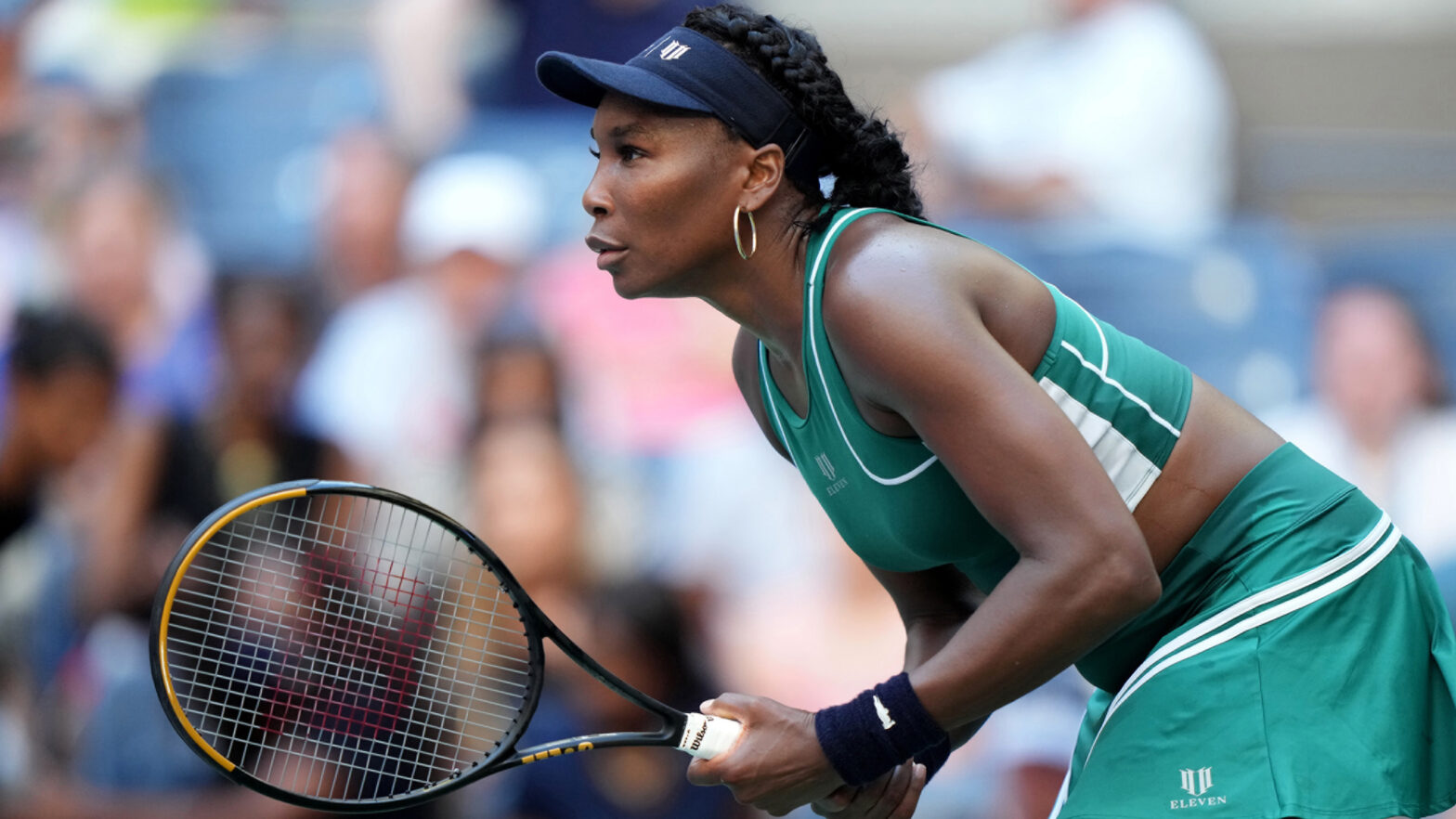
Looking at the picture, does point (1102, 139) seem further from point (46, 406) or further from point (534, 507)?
point (46, 406)

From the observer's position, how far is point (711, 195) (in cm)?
223

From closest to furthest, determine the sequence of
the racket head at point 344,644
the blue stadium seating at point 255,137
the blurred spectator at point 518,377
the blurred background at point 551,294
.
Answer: the racket head at point 344,644, the blurred background at point 551,294, the blurred spectator at point 518,377, the blue stadium seating at point 255,137

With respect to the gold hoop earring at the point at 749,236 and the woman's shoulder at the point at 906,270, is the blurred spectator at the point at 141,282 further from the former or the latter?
the woman's shoulder at the point at 906,270

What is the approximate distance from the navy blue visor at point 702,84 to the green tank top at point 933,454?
0.15 m

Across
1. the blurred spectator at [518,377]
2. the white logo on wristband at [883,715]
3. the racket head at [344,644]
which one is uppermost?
the blurred spectator at [518,377]

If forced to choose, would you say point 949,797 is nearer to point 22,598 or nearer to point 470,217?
point 470,217

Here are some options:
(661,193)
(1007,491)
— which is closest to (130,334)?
(661,193)

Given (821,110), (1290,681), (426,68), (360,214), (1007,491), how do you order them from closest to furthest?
(1007,491)
(1290,681)
(821,110)
(360,214)
(426,68)

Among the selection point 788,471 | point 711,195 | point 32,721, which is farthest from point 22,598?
point 711,195

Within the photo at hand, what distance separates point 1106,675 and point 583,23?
4.25 meters

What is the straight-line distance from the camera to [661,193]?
221 centimetres

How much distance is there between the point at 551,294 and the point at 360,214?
831 millimetres

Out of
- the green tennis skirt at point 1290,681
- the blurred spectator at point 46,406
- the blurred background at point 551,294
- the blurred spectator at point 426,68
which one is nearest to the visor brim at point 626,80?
the green tennis skirt at point 1290,681

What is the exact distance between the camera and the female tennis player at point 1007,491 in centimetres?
195
